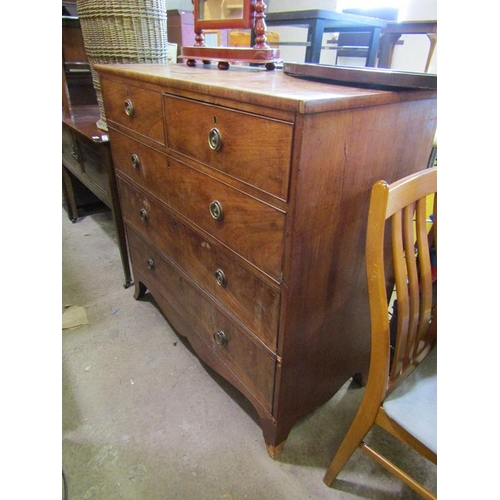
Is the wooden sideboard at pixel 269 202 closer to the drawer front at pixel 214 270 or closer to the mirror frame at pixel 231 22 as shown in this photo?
the drawer front at pixel 214 270

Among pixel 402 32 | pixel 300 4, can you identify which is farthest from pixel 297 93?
pixel 300 4

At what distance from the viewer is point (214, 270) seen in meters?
1.01

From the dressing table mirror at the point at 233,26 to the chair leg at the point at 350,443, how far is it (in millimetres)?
1012

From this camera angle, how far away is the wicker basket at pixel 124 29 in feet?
4.48

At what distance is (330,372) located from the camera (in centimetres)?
109

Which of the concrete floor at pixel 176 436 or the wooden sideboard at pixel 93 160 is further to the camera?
the wooden sideboard at pixel 93 160

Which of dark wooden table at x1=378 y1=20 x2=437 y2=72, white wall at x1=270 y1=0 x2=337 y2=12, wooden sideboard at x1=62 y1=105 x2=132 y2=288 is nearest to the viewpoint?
wooden sideboard at x1=62 y1=105 x2=132 y2=288

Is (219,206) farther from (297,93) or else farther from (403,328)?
(403,328)

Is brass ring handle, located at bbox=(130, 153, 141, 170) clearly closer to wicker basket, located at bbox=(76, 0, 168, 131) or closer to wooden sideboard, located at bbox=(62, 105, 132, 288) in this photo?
wooden sideboard, located at bbox=(62, 105, 132, 288)

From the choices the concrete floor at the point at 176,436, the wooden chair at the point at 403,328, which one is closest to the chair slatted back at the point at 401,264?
the wooden chair at the point at 403,328

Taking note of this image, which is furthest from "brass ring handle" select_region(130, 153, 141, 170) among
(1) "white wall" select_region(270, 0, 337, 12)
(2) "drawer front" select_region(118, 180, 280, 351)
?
(1) "white wall" select_region(270, 0, 337, 12)

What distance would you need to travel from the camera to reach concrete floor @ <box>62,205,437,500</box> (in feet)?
3.35

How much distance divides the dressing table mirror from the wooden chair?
60 cm
